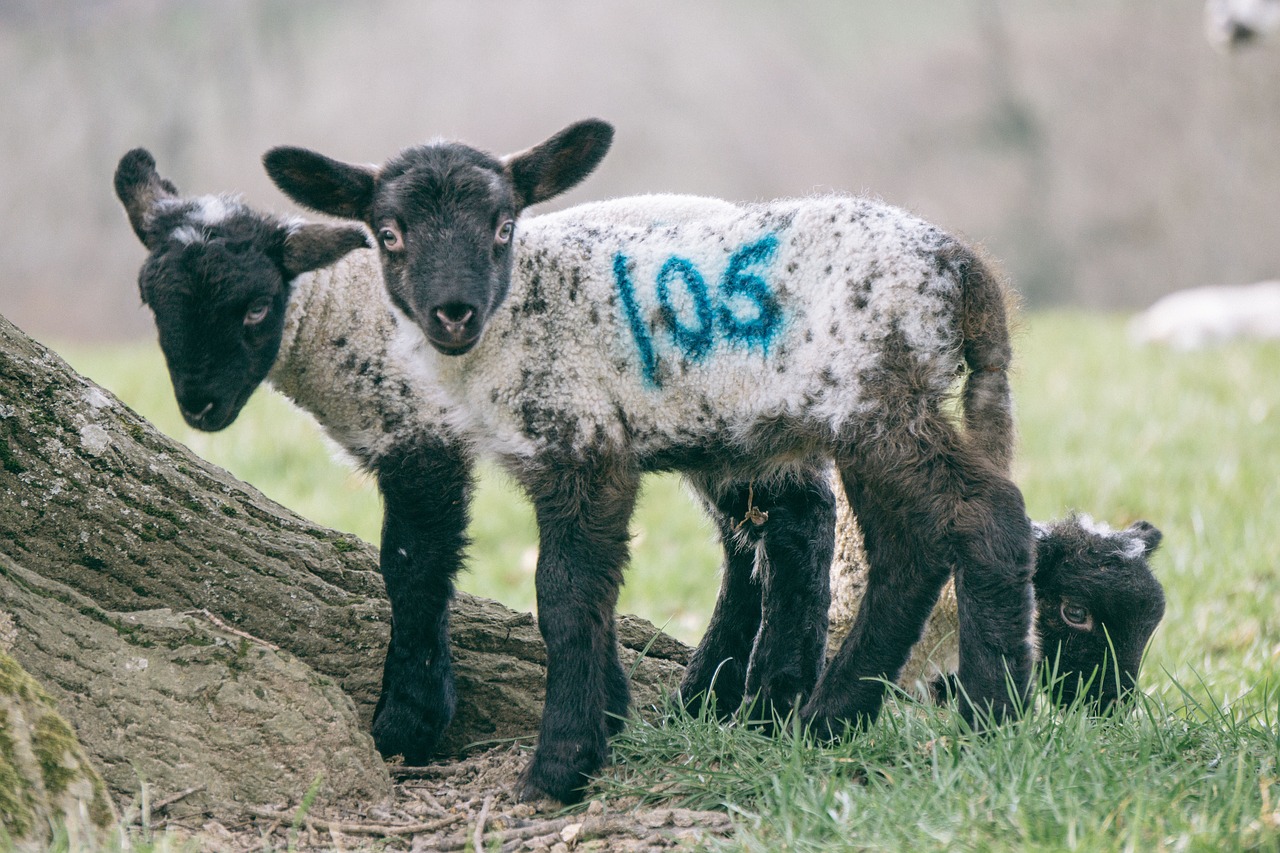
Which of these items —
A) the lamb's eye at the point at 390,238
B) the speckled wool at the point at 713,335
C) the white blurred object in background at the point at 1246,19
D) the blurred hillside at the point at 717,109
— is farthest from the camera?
the blurred hillside at the point at 717,109

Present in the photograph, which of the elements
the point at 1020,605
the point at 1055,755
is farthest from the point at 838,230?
the point at 1055,755

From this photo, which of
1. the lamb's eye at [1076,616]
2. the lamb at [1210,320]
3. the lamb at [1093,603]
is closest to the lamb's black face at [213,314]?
the lamb at [1093,603]

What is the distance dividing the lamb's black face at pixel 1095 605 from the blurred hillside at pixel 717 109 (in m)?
12.3

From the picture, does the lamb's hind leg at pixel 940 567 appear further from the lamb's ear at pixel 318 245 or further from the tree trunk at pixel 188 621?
the lamb's ear at pixel 318 245

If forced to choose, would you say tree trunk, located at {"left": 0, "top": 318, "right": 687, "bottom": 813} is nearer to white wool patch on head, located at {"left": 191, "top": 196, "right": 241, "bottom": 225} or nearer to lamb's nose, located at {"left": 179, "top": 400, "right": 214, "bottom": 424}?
lamb's nose, located at {"left": 179, "top": 400, "right": 214, "bottom": 424}

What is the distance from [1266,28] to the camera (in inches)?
361

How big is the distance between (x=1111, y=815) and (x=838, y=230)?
190 centimetres

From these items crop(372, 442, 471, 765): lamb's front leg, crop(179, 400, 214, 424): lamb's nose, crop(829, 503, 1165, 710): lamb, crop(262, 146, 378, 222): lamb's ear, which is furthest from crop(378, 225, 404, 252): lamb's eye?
crop(829, 503, 1165, 710): lamb

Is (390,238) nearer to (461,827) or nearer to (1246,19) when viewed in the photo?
(461,827)

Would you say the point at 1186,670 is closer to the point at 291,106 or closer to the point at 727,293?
the point at 727,293

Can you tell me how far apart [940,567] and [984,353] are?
683mm

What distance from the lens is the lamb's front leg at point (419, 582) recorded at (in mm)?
4293

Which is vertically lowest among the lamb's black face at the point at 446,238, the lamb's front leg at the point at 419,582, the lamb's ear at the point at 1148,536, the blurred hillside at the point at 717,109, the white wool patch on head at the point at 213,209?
the lamb's ear at the point at 1148,536

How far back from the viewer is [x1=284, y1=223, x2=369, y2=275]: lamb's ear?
183 inches
